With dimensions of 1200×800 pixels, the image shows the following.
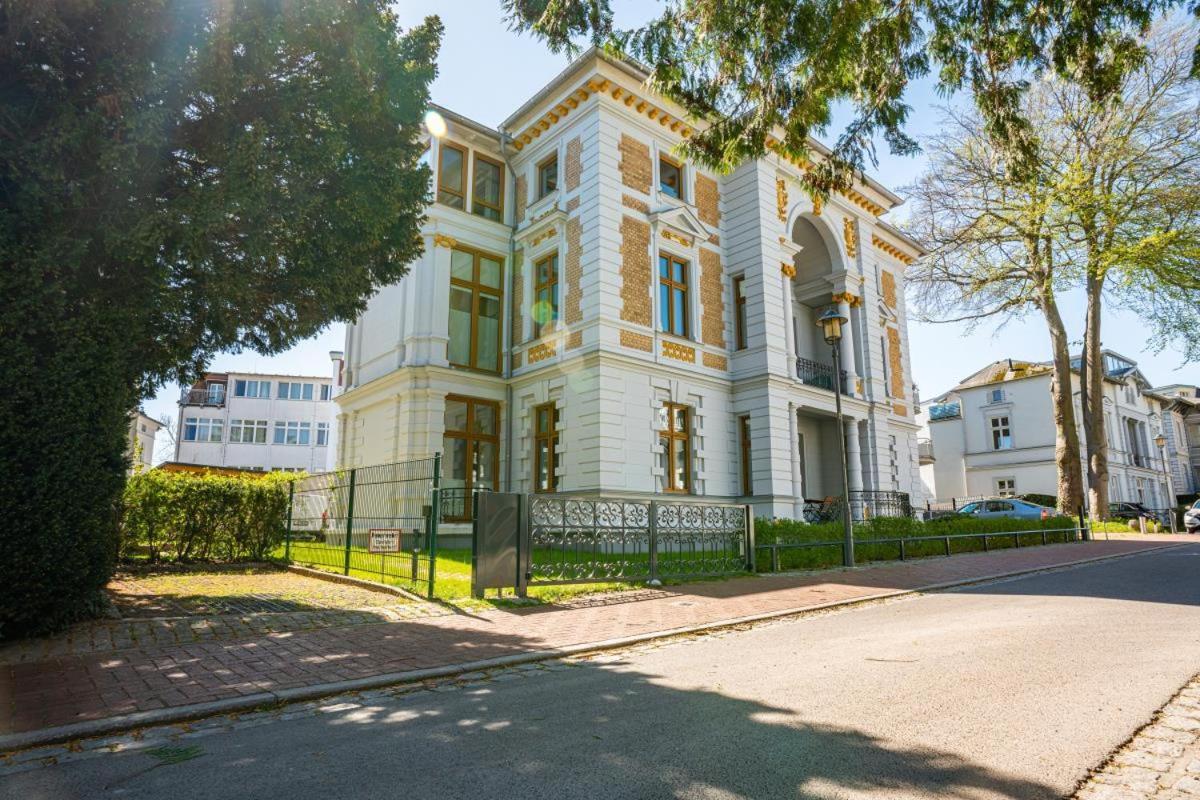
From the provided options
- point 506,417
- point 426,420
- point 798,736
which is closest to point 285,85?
point 798,736

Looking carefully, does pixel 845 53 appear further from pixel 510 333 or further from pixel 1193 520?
pixel 1193 520

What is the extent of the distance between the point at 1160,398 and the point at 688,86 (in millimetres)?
67660

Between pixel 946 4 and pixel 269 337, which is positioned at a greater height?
pixel 946 4

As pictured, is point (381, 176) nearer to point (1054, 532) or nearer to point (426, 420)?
point (426, 420)

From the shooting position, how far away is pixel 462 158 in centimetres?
2044

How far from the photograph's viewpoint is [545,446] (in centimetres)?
1873

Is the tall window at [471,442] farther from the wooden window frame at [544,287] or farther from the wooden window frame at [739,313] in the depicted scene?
the wooden window frame at [739,313]

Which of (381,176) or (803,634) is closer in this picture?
(803,634)

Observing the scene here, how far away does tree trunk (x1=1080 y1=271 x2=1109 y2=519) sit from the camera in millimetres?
27297

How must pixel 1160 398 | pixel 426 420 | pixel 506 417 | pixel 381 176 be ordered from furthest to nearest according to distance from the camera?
1. pixel 1160 398
2. pixel 506 417
3. pixel 426 420
4. pixel 381 176

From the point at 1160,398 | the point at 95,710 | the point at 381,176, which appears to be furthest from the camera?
the point at 1160,398

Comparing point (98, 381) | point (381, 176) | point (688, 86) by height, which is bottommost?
point (98, 381)

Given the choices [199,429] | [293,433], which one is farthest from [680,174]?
[199,429]

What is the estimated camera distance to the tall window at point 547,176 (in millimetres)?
20438
